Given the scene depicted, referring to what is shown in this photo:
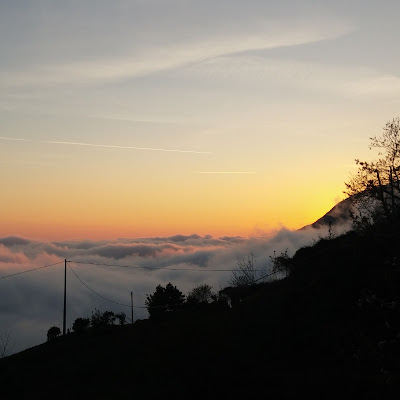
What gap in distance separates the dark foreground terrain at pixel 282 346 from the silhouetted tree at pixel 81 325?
2965cm

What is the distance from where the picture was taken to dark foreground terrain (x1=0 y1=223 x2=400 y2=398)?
1022 inches

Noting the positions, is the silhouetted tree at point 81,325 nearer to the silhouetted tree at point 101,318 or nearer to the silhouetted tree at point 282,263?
the silhouetted tree at point 101,318

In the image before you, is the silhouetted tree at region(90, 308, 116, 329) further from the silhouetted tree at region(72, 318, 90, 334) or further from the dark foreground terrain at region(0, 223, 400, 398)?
the dark foreground terrain at region(0, 223, 400, 398)

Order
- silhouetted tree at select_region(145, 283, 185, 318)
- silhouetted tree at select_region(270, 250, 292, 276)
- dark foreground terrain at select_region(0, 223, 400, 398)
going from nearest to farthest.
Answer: dark foreground terrain at select_region(0, 223, 400, 398) < silhouetted tree at select_region(270, 250, 292, 276) < silhouetted tree at select_region(145, 283, 185, 318)

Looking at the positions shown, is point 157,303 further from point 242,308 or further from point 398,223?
point 398,223

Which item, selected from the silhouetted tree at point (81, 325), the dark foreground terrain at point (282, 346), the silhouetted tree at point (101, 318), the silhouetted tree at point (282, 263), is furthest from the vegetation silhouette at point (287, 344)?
the silhouetted tree at point (101, 318)

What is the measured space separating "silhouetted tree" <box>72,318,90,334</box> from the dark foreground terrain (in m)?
29.6

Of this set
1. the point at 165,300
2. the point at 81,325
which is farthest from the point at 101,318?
the point at 165,300

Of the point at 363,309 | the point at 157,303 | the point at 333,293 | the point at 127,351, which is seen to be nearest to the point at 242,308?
the point at 127,351

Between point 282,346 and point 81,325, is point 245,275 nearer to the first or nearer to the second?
point 81,325

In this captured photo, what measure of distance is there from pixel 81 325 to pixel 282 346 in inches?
2250

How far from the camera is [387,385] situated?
23.1 metres

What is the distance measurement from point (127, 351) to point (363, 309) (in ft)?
85.6

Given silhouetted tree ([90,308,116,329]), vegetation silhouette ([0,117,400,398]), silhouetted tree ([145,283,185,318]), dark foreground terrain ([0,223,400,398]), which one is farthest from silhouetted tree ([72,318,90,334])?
dark foreground terrain ([0,223,400,398])
